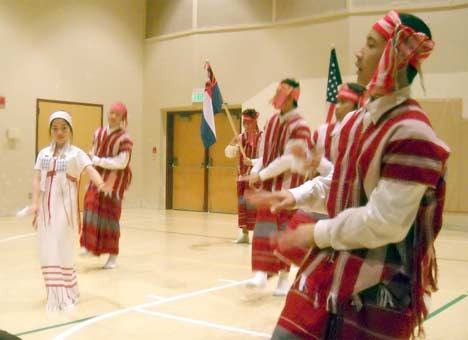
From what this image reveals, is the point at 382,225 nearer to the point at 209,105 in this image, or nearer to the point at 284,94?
the point at 284,94

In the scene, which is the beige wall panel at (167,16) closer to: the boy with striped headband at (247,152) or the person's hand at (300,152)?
the boy with striped headband at (247,152)

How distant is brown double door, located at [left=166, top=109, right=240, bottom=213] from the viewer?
11969 mm

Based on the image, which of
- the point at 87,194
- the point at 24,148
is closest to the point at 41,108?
the point at 24,148

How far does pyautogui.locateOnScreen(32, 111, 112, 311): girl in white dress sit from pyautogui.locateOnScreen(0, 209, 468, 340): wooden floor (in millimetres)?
185

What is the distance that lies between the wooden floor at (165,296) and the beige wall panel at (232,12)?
199 inches

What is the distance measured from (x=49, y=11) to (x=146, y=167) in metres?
3.72

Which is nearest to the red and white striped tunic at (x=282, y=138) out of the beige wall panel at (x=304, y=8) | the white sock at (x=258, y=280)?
the white sock at (x=258, y=280)

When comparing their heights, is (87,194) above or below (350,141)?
below

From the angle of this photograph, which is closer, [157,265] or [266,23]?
[157,265]

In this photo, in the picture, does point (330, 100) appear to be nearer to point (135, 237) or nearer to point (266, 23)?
point (135, 237)

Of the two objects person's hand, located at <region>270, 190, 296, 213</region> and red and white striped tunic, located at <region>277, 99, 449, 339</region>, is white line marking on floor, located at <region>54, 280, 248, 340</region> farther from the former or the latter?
red and white striped tunic, located at <region>277, 99, 449, 339</region>

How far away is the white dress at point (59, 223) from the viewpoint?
4.12 m

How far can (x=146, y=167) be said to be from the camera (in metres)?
13.0

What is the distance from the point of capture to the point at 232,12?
11.6m
